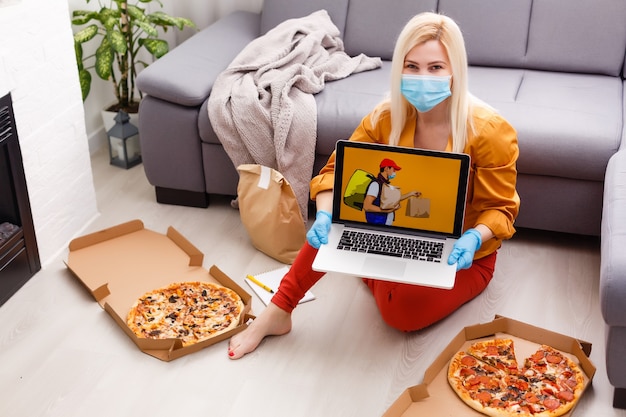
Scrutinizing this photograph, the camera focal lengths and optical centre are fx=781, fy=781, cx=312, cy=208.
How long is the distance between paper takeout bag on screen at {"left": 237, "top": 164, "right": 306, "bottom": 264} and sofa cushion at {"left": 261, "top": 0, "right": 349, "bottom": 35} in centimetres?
90

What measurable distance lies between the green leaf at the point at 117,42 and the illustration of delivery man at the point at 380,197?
146 centimetres

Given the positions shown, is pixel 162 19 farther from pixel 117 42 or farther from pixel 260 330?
pixel 260 330

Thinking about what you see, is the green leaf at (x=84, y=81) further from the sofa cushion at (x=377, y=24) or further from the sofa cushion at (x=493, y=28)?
the sofa cushion at (x=493, y=28)

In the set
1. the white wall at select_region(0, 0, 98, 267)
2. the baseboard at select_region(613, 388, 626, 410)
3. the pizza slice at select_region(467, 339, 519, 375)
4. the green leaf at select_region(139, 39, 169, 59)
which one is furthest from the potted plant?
the baseboard at select_region(613, 388, 626, 410)

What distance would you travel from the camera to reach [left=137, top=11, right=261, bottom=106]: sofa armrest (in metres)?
2.74

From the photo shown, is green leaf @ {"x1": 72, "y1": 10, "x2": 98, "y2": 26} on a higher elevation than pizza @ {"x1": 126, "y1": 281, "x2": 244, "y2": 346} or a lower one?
higher

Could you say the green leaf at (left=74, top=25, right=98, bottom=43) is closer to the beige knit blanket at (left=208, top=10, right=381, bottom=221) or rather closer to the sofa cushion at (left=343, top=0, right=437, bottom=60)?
the beige knit blanket at (left=208, top=10, right=381, bottom=221)

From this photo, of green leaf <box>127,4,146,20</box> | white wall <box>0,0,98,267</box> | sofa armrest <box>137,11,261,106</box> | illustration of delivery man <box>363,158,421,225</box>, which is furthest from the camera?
green leaf <box>127,4,146,20</box>

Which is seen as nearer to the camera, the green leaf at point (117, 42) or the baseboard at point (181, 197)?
the baseboard at point (181, 197)

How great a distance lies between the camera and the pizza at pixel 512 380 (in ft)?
6.29

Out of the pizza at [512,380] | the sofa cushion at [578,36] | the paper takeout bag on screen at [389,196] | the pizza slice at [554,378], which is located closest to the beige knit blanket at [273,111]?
the paper takeout bag on screen at [389,196]

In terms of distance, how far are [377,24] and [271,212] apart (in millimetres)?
1041

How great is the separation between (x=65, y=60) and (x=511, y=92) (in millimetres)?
1541

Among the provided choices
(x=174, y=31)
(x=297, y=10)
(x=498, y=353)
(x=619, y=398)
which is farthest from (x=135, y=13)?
(x=619, y=398)
